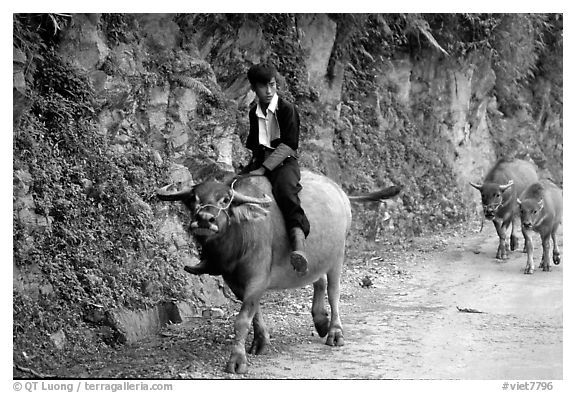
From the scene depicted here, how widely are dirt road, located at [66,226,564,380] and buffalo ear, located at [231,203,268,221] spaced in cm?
134

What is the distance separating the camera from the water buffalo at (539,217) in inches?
460

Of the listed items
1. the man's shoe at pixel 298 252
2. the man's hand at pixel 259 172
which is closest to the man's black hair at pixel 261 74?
the man's hand at pixel 259 172

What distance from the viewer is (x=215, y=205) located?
622cm

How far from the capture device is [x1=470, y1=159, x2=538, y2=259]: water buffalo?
12531 millimetres

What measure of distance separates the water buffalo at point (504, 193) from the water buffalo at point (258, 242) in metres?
5.31

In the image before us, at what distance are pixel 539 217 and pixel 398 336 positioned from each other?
4824 mm

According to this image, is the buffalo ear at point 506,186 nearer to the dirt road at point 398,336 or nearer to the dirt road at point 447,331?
the dirt road at point 447,331

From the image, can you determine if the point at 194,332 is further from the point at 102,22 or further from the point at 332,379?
the point at 102,22

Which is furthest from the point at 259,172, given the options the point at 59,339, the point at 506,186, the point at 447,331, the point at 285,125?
the point at 506,186

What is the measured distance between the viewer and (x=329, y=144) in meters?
13.7

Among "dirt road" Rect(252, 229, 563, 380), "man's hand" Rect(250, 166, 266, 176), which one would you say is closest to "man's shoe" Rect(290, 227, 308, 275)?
"man's hand" Rect(250, 166, 266, 176)
